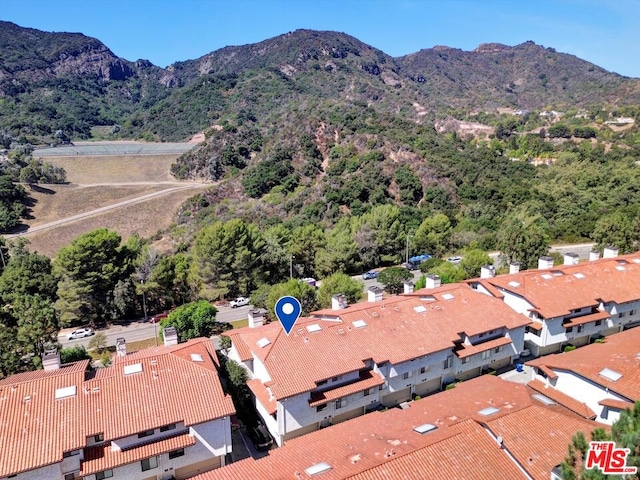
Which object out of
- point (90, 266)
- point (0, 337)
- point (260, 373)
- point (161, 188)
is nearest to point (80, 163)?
point (161, 188)

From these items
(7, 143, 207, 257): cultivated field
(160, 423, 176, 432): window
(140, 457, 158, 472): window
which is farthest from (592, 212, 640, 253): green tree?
(7, 143, 207, 257): cultivated field

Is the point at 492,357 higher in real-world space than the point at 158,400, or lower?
lower

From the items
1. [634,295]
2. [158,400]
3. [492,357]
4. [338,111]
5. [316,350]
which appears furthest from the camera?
[338,111]

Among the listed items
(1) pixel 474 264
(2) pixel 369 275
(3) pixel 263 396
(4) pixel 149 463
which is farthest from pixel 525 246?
(4) pixel 149 463

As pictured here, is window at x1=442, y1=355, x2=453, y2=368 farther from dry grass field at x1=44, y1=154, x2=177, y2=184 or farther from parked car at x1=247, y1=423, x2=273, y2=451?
dry grass field at x1=44, y1=154, x2=177, y2=184

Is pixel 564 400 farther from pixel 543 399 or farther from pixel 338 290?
pixel 338 290

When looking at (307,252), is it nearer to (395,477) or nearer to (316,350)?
(316,350)
